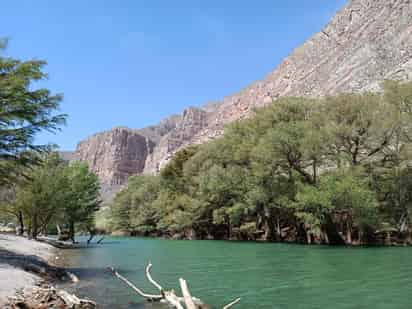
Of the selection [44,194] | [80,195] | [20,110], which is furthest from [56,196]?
[20,110]

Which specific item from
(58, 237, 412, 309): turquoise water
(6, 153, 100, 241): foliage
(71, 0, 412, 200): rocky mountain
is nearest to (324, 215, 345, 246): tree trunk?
(58, 237, 412, 309): turquoise water

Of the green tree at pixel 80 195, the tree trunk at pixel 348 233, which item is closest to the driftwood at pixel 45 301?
the tree trunk at pixel 348 233

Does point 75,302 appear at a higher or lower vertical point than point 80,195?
lower

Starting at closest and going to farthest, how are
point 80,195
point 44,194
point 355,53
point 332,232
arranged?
point 44,194, point 332,232, point 80,195, point 355,53

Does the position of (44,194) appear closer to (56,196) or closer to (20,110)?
(56,196)

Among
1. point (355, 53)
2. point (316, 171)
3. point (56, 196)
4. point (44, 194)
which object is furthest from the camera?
point (355, 53)

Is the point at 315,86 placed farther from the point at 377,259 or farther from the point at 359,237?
the point at 377,259

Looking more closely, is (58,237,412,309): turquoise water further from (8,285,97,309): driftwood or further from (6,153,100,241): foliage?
(6,153,100,241): foliage

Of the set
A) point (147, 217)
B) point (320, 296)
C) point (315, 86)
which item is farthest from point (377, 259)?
point (315, 86)

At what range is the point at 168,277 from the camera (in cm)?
1922

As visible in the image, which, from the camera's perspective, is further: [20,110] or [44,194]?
[44,194]

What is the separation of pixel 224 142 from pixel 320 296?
43.9m

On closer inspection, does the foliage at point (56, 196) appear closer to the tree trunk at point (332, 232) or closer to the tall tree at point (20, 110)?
the tall tree at point (20, 110)

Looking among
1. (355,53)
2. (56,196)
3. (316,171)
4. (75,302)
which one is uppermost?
(355,53)
